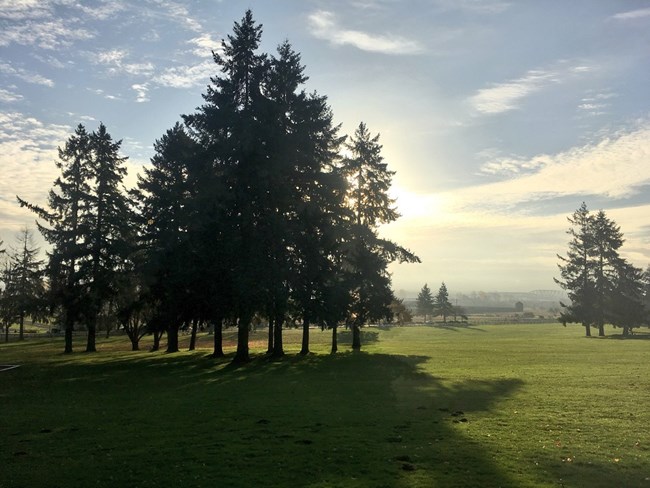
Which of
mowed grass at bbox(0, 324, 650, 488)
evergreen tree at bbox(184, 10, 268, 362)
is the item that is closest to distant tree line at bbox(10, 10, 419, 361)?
evergreen tree at bbox(184, 10, 268, 362)

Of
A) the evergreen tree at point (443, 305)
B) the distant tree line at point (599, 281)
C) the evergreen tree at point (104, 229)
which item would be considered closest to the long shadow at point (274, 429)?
the evergreen tree at point (104, 229)

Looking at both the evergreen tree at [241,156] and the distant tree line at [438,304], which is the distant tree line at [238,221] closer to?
the evergreen tree at [241,156]

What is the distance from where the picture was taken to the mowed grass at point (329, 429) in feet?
32.6

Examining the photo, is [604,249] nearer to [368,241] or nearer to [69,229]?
[368,241]

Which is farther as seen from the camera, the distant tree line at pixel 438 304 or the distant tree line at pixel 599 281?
the distant tree line at pixel 438 304

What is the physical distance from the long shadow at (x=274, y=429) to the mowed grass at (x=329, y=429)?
55 millimetres

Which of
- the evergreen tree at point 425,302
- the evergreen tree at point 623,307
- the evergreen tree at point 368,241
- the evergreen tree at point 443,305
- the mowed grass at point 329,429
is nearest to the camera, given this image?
the mowed grass at point 329,429

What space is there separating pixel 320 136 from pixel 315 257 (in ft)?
34.8

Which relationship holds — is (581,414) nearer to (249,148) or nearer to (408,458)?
(408,458)

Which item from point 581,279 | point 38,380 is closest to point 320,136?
point 38,380

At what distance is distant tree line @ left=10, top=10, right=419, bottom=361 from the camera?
101 ft

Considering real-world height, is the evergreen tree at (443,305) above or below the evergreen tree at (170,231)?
below

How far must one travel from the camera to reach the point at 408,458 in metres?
10.9

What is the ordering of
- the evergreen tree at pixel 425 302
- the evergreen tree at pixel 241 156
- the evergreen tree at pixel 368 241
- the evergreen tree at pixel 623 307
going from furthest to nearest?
the evergreen tree at pixel 425 302, the evergreen tree at pixel 623 307, the evergreen tree at pixel 368 241, the evergreen tree at pixel 241 156
